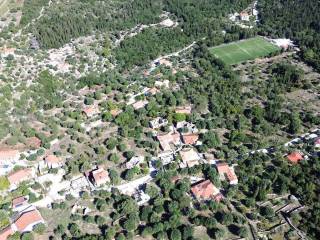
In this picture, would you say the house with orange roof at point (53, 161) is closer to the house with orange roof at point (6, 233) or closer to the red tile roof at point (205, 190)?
the house with orange roof at point (6, 233)

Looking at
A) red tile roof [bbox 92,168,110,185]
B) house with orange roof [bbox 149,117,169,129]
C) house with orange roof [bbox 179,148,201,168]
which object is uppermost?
red tile roof [bbox 92,168,110,185]

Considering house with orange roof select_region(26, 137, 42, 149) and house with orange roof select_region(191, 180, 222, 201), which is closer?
house with orange roof select_region(191, 180, 222, 201)

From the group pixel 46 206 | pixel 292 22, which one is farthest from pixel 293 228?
pixel 292 22

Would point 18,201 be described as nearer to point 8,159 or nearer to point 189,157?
point 8,159

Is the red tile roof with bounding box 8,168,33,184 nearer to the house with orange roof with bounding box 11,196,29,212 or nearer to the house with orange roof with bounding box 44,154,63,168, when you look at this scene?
the house with orange roof with bounding box 44,154,63,168

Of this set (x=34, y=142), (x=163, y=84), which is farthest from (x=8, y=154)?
(x=163, y=84)

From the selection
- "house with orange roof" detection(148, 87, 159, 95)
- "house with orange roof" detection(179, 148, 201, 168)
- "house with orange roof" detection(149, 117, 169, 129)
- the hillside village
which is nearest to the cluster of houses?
the hillside village
